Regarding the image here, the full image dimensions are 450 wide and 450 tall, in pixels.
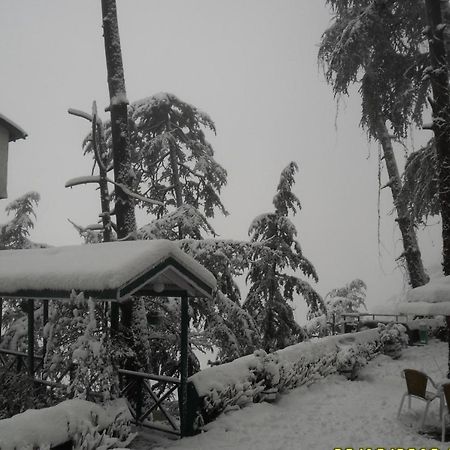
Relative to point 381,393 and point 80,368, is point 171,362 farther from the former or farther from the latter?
point 80,368

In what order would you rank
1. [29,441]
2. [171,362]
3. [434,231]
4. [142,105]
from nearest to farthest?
[29,441] < [171,362] < [434,231] < [142,105]

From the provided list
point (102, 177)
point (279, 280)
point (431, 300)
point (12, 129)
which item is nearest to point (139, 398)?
point (102, 177)

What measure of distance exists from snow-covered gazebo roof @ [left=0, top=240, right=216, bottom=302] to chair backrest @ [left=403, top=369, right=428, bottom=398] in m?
3.87

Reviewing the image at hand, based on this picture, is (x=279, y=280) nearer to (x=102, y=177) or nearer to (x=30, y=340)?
(x=102, y=177)

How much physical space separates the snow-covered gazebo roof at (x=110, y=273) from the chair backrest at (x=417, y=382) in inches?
152

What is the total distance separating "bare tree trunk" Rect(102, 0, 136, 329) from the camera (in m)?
9.94

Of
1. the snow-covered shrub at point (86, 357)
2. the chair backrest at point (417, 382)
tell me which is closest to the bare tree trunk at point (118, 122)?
the snow-covered shrub at point (86, 357)

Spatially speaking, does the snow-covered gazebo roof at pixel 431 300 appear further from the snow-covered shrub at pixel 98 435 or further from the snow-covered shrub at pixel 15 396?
the snow-covered shrub at pixel 15 396

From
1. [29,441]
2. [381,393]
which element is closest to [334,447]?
[381,393]

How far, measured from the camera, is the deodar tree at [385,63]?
13.0 meters

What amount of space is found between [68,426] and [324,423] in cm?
461

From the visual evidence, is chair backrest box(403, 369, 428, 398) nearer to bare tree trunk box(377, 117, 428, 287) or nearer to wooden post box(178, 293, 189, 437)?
wooden post box(178, 293, 189, 437)

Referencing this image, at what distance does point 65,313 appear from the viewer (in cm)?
682

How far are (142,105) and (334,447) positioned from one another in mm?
14883
